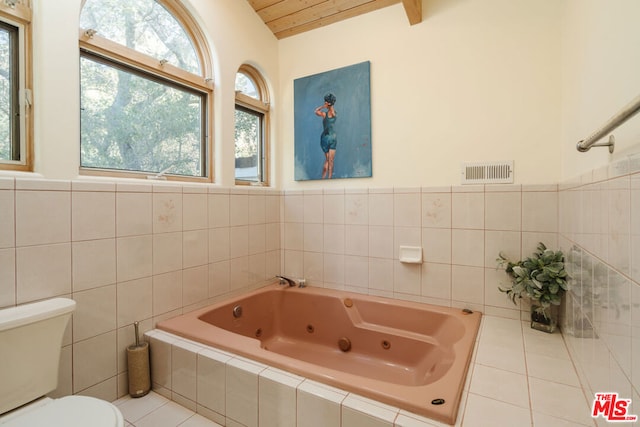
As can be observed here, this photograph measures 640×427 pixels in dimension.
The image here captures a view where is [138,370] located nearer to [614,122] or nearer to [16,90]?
[16,90]

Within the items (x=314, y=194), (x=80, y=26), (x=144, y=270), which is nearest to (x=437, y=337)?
(x=314, y=194)

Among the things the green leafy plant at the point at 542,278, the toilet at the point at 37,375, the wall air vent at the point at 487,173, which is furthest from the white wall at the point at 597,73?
the toilet at the point at 37,375

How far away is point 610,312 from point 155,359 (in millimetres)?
2008

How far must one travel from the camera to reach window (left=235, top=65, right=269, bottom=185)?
2529 millimetres

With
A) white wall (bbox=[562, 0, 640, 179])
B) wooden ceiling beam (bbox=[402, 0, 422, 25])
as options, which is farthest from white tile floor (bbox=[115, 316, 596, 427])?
wooden ceiling beam (bbox=[402, 0, 422, 25])

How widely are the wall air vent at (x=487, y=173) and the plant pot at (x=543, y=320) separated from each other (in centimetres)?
80

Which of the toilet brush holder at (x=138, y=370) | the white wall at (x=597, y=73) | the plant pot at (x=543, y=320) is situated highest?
the white wall at (x=597, y=73)

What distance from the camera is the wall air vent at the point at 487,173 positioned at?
1.91 m

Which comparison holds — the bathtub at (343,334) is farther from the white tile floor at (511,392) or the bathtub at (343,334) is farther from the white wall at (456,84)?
the white wall at (456,84)

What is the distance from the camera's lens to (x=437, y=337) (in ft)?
6.37

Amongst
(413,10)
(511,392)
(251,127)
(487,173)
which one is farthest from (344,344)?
(413,10)

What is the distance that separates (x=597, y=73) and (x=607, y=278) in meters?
0.79

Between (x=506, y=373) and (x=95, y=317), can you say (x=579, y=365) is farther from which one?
(x=95, y=317)

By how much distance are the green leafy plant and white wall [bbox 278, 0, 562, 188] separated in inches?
19.4
